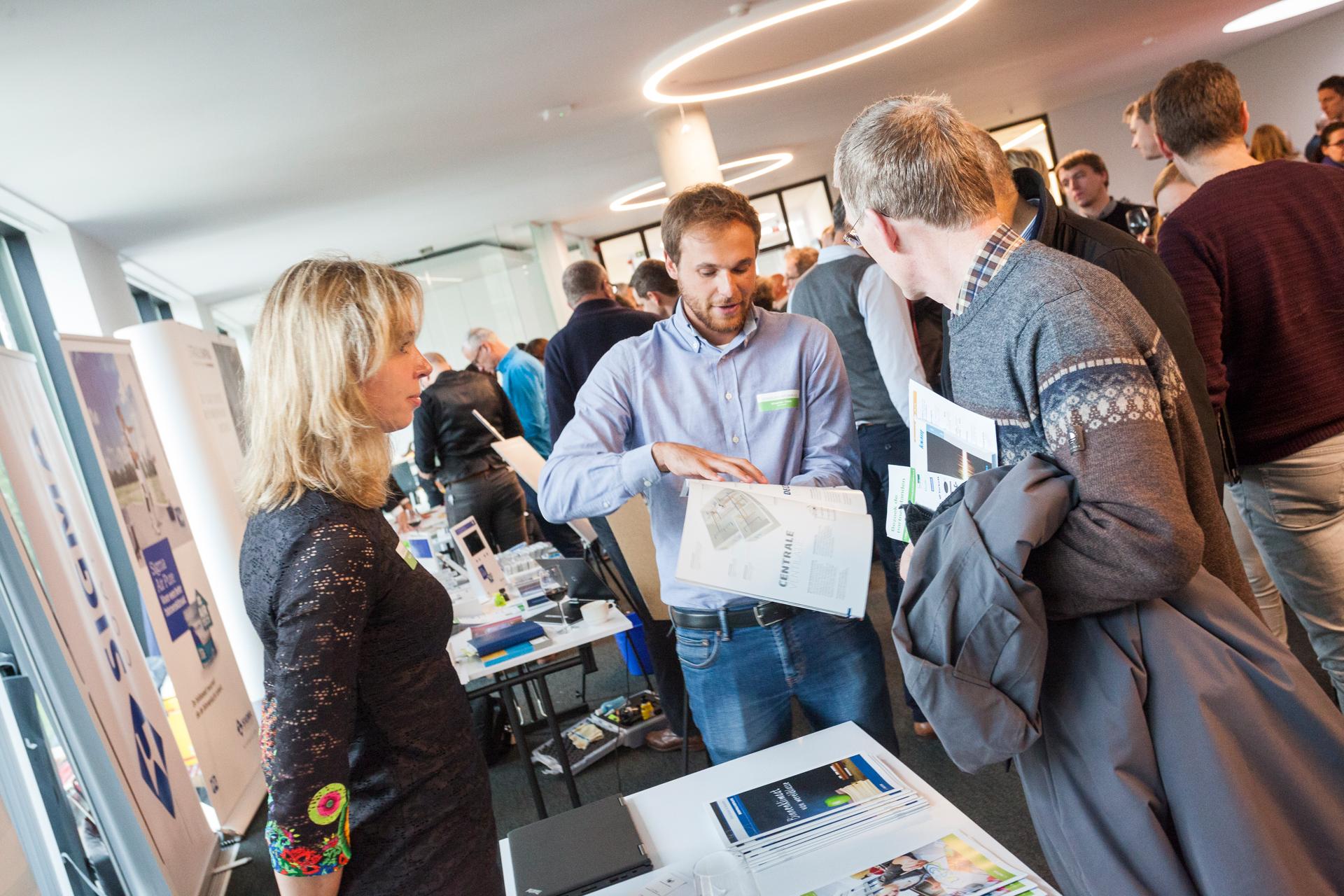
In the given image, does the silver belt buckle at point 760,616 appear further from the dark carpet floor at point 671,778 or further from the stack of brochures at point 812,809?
the dark carpet floor at point 671,778

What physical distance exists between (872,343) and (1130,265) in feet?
5.31

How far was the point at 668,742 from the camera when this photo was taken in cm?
351

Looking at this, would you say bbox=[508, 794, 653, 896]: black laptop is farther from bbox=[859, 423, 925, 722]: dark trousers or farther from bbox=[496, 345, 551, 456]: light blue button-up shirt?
bbox=[496, 345, 551, 456]: light blue button-up shirt

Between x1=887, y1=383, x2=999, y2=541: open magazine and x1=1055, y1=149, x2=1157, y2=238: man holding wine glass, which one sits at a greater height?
x1=1055, y1=149, x2=1157, y2=238: man holding wine glass

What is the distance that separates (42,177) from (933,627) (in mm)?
5703

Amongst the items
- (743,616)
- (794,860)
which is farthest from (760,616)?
(794,860)

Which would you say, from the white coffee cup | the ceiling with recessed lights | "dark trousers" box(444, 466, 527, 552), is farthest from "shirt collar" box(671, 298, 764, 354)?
"dark trousers" box(444, 466, 527, 552)

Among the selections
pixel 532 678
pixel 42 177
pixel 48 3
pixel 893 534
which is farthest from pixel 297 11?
pixel 893 534

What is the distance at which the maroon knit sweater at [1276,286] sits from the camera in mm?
1898

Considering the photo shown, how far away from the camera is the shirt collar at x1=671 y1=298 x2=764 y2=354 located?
1.87 metres

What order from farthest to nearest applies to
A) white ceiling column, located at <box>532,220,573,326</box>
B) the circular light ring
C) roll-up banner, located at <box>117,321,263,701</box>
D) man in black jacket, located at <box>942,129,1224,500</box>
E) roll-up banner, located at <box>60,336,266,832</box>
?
white ceiling column, located at <box>532,220,573,326</box> → the circular light ring → roll-up banner, located at <box>117,321,263,701</box> → roll-up banner, located at <box>60,336,266,832</box> → man in black jacket, located at <box>942,129,1224,500</box>

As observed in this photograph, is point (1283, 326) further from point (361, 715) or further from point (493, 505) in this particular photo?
point (493, 505)

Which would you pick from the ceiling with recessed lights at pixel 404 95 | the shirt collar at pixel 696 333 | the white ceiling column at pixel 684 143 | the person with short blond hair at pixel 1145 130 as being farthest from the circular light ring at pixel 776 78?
the shirt collar at pixel 696 333

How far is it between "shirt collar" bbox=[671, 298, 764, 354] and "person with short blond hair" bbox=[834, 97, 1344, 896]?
2.75 ft
